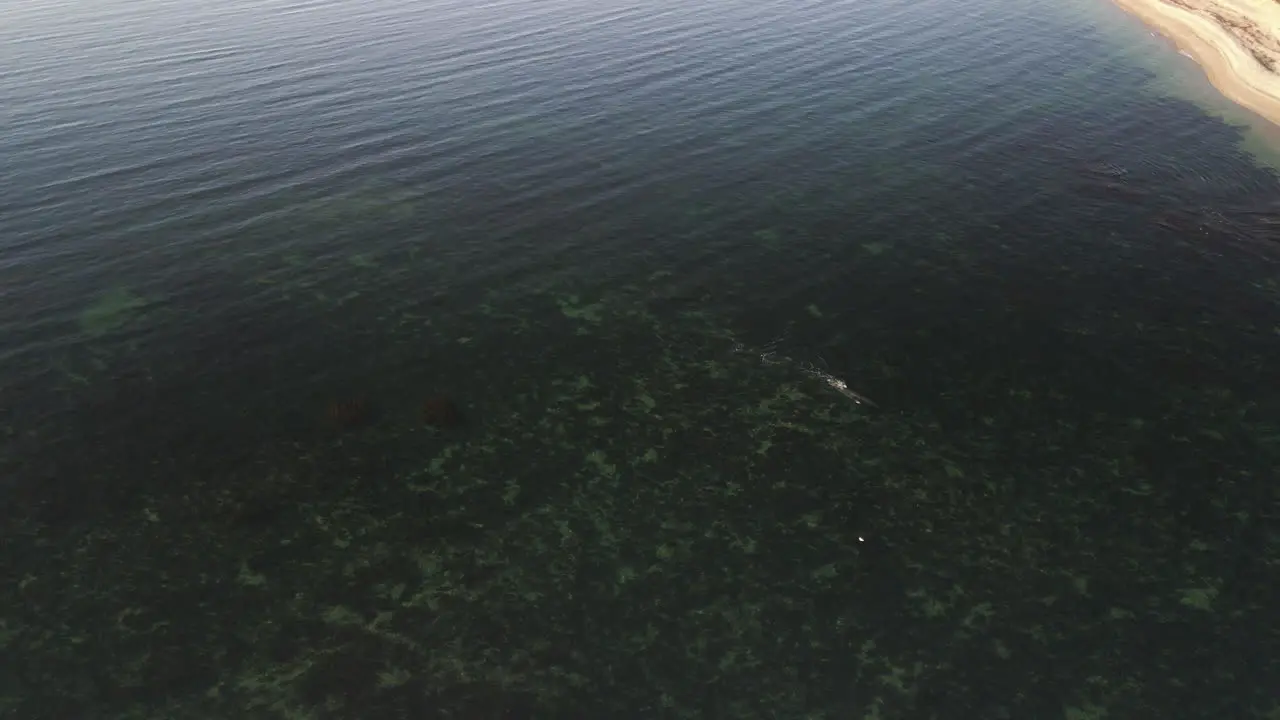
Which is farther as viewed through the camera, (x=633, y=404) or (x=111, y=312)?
(x=111, y=312)

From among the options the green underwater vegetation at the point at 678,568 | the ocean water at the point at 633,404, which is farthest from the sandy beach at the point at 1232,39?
the green underwater vegetation at the point at 678,568

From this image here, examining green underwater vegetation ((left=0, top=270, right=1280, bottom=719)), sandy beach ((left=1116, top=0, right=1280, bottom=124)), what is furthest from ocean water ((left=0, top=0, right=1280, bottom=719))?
sandy beach ((left=1116, top=0, right=1280, bottom=124))

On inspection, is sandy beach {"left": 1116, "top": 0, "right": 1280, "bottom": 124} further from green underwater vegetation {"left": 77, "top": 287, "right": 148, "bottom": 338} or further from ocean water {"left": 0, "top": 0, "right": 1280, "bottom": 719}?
green underwater vegetation {"left": 77, "top": 287, "right": 148, "bottom": 338}

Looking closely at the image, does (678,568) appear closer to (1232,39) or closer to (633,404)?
(633,404)

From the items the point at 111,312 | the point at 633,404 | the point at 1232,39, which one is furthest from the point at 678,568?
the point at 1232,39

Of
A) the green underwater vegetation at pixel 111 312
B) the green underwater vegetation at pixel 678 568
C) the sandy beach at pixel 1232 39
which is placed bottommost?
the green underwater vegetation at pixel 678 568

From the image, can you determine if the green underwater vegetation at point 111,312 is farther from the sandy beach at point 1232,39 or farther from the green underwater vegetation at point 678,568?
the sandy beach at point 1232,39
